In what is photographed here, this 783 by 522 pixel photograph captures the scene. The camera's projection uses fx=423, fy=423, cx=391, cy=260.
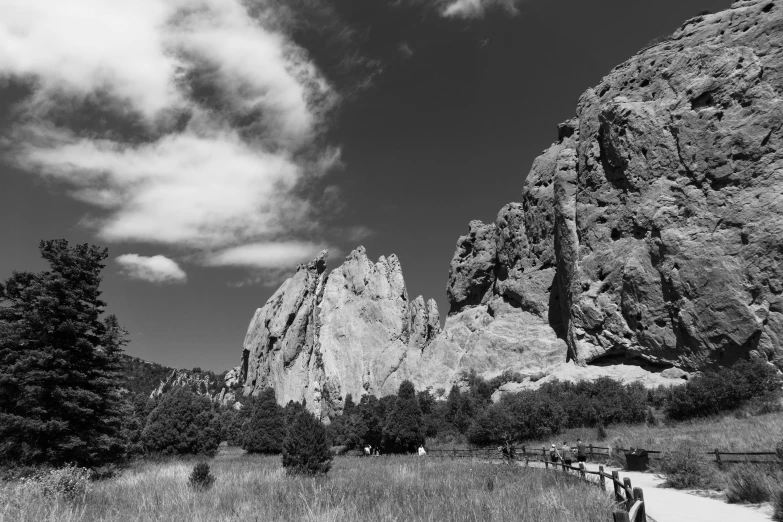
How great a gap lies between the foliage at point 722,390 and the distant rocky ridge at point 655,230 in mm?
4802

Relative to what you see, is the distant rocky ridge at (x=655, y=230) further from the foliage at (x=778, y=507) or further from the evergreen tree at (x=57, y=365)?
the evergreen tree at (x=57, y=365)

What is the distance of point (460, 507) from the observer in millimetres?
8883

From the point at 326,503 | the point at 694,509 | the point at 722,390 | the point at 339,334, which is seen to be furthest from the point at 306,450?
the point at 339,334

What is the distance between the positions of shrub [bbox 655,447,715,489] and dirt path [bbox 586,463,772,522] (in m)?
0.76

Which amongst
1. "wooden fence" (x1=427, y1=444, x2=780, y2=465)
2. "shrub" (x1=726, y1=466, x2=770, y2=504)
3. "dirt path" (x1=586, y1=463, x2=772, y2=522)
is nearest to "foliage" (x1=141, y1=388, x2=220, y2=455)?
"wooden fence" (x1=427, y1=444, x2=780, y2=465)

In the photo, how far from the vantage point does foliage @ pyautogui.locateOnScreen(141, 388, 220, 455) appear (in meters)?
44.1

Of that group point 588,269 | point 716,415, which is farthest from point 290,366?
point 716,415

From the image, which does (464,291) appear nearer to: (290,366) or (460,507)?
(290,366)

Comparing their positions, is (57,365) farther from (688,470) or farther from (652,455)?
(652,455)

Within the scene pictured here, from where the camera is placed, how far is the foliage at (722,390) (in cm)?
3438

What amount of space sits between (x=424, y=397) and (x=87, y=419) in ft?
185

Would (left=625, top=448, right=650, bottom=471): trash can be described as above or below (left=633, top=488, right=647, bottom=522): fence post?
below

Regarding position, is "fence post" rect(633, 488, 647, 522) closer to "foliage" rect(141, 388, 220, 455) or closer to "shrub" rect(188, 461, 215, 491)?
"shrub" rect(188, 461, 215, 491)

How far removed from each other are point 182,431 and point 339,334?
229 feet
